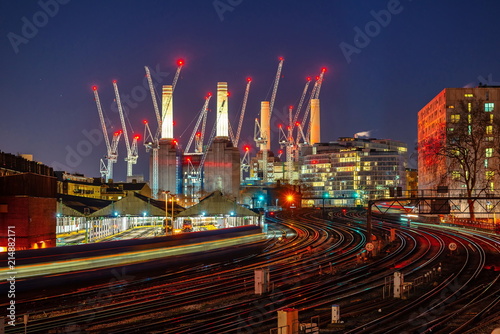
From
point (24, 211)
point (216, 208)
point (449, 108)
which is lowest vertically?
point (216, 208)

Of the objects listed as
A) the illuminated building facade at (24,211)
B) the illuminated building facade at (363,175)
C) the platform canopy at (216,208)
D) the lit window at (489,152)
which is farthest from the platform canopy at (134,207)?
the illuminated building facade at (363,175)

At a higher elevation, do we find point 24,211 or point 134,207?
point 24,211

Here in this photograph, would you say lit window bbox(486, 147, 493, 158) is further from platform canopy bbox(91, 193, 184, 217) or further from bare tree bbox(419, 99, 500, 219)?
platform canopy bbox(91, 193, 184, 217)

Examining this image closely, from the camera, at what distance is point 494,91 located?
94.8m

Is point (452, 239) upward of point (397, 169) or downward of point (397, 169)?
downward

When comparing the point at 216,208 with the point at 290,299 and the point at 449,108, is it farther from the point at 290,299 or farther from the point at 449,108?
the point at 449,108

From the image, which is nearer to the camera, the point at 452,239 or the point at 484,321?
the point at 484,321

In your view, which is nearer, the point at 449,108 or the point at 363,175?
the point at 449,108

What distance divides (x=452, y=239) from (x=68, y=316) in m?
42.9

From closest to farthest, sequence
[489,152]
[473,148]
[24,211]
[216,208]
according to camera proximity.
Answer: [24,211]
[216,208]
[473,148]
[489,152]

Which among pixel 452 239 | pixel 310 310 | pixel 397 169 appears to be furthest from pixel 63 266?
pixel 397 169

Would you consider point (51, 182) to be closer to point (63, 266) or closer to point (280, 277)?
point (63, 266)

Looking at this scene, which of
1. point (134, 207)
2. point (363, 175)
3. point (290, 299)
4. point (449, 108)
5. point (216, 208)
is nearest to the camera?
point (290, 299)

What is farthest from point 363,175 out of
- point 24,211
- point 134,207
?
point 24,211
